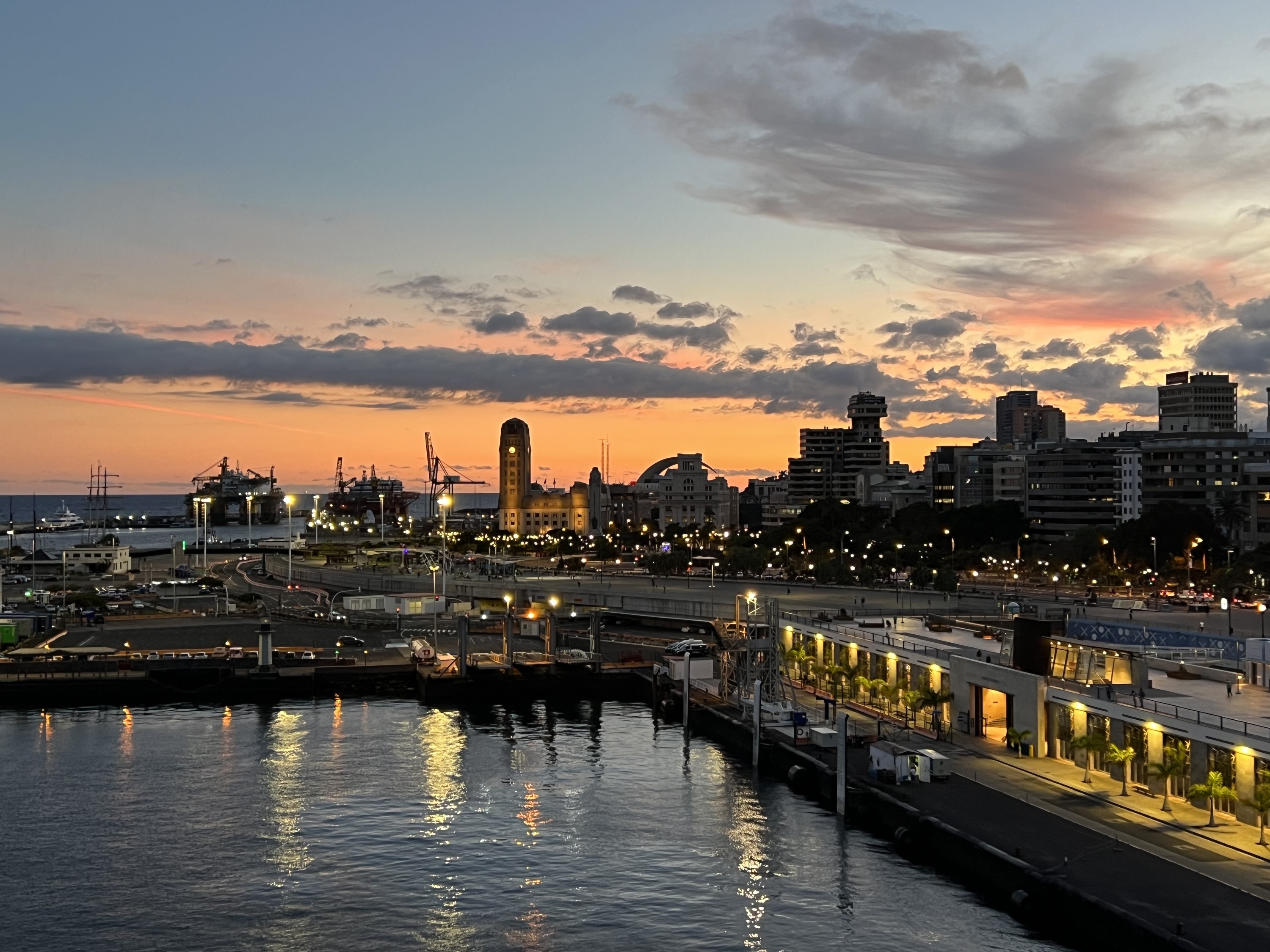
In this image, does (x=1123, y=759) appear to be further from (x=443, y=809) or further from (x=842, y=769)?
(x=443, y=809)

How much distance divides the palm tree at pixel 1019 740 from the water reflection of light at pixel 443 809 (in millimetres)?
16404

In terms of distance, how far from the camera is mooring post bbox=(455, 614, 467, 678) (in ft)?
191

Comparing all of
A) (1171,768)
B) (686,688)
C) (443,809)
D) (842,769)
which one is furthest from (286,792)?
(1171,768)

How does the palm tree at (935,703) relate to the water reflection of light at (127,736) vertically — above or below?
above

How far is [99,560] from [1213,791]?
5617 inches

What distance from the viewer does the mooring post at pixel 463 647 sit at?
→ 58.2 meters

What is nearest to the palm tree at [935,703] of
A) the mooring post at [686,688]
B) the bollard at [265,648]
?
the mooring post at [686,688]

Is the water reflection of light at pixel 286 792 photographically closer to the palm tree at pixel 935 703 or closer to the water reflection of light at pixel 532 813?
the water reflection of light at pixel 532 813

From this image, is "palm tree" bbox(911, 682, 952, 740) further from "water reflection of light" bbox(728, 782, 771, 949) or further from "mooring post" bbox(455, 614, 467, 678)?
"mooring post" bbox(455, 614, 467, 678)

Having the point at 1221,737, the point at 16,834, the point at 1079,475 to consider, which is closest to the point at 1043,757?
the point at 1221,737

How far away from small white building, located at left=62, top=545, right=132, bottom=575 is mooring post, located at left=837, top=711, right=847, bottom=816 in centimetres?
11371

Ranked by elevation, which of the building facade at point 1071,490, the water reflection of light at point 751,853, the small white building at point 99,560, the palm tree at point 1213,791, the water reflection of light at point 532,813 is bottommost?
the water reflection of light at point 532,813

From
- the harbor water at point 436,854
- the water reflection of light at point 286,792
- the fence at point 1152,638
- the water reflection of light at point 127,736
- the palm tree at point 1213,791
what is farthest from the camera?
the water reflection of light at point 127,736

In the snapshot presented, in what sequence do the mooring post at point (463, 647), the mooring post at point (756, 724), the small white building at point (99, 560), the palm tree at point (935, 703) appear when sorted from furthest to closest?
the small white building at point (99, 560)
the mooring post at point (463, 647)
the mooring post at point (756, 724)
the palm tree at point (935, 703)
